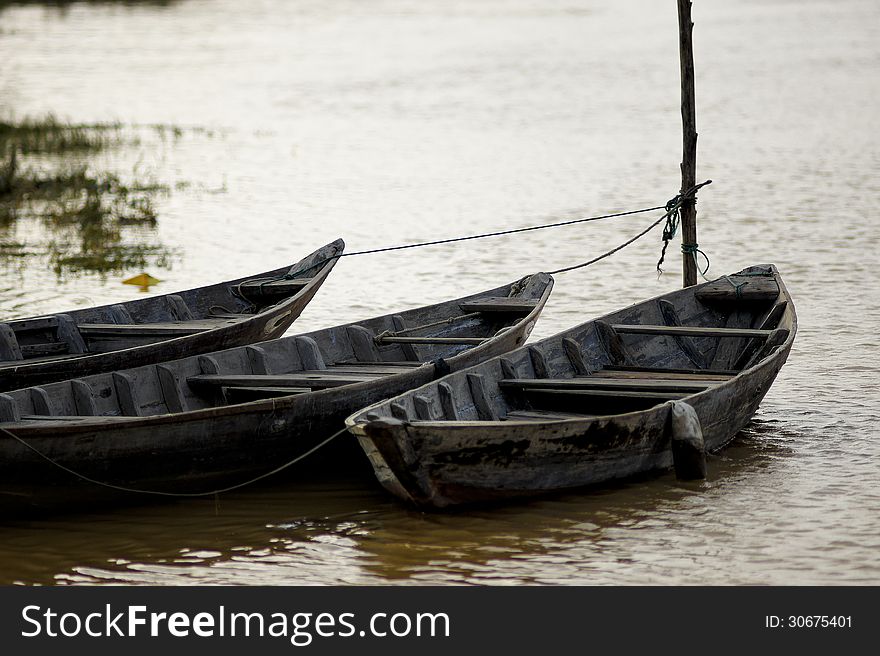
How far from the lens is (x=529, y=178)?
904 inches

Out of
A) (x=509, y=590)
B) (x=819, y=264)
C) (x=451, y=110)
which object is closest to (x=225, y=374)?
(x=509, y=590)

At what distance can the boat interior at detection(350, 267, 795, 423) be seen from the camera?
8.41 m

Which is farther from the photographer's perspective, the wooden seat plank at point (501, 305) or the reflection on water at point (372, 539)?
the wooden seat plank at point (501, 305)

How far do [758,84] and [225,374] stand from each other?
27635 millimetres

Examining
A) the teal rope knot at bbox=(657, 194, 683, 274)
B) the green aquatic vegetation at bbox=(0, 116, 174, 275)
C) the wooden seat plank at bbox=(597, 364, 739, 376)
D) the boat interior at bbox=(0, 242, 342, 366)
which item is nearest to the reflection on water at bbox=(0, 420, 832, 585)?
the wooden seat plank at bbox=(597, 364, 739, 376)

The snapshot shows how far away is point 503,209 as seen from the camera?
67.1 ft

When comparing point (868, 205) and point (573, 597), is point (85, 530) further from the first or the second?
point (868, 205)

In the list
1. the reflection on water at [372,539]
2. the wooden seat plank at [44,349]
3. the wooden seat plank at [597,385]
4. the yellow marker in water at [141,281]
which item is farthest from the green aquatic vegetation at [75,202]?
the wooden seat plank at [597,385]

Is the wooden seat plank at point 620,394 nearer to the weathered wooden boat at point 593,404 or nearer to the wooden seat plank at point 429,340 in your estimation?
the weathered wooden boat at point 593,404

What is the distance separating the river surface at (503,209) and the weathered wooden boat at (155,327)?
4.78ft

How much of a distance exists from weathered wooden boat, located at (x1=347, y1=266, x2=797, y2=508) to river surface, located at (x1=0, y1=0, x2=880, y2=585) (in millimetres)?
348

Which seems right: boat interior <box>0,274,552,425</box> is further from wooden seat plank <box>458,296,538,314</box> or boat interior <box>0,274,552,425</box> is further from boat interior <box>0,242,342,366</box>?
boat interior <box>0,242,342,366</box>

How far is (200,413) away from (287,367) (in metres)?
1.68

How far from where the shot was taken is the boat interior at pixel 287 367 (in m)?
8.26
